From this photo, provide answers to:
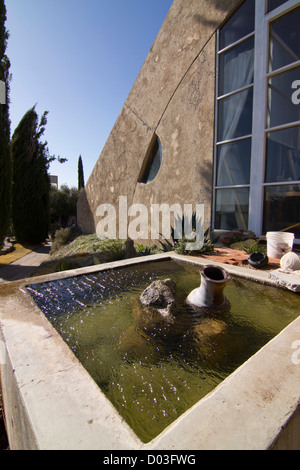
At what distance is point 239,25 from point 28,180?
11.5 m

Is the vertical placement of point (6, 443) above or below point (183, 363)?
below

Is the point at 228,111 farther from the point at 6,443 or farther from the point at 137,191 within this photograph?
the point at 6,443

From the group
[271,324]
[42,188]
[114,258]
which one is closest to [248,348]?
[271,324]

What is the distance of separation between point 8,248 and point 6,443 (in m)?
11.1

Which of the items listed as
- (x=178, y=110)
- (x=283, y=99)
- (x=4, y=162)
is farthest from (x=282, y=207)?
(x=4, y=162)

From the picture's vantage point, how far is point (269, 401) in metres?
1.13

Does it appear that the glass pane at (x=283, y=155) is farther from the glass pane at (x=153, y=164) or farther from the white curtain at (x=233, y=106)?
the glass pane at (x=153, y=164)

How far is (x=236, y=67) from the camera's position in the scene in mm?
5137

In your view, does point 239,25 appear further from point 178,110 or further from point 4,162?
point 4,162

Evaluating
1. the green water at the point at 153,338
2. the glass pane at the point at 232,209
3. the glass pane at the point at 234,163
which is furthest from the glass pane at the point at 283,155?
the green water at the point at 153,338

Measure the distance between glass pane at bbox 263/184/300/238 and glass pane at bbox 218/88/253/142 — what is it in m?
1.44

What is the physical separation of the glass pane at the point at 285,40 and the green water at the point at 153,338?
4378 millimetres

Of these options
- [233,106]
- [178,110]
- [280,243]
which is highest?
[178,110]

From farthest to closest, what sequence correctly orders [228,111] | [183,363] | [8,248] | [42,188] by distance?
[42,188] → [8,248] → [228,111] → [183,363]
